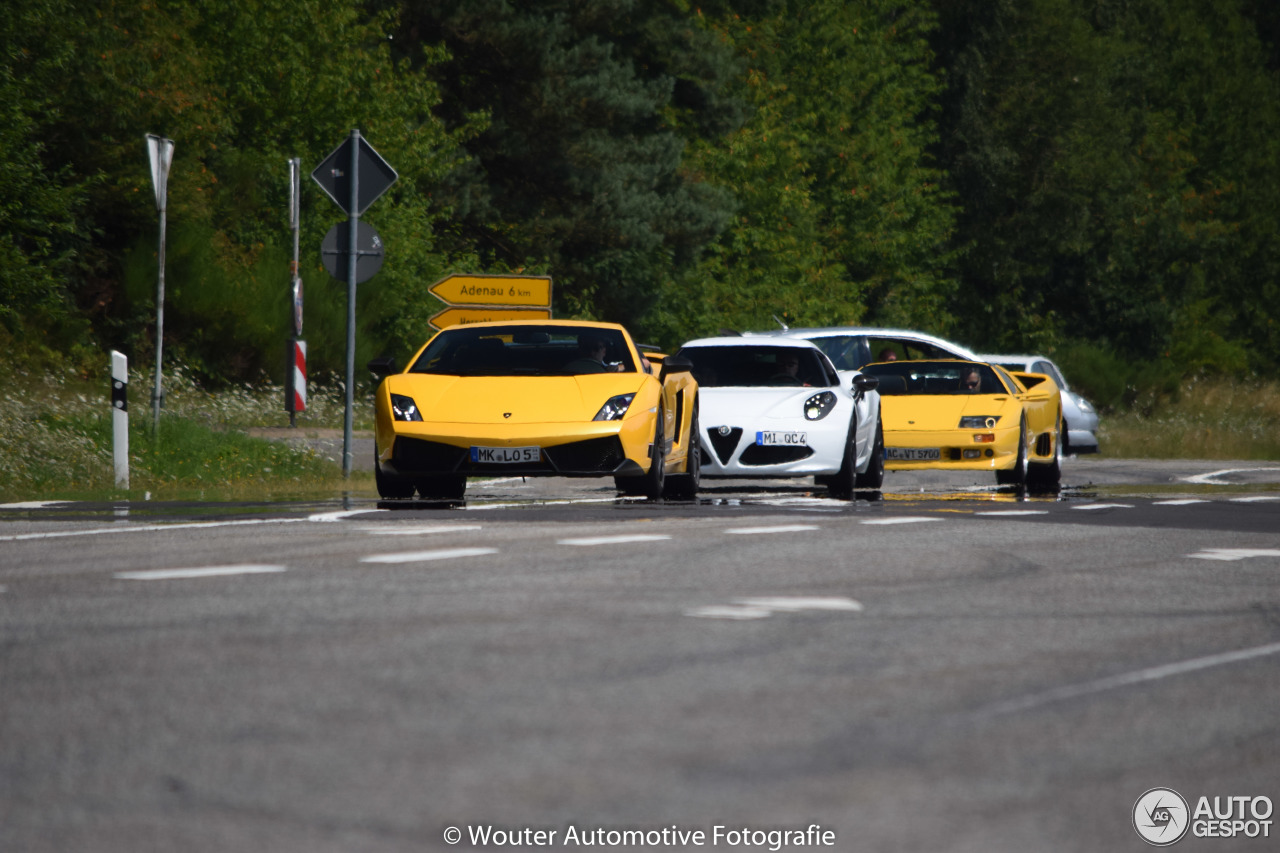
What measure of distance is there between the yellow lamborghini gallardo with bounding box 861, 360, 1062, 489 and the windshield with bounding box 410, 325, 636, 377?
4.51 m

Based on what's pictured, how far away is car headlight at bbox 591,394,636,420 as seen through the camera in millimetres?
14500

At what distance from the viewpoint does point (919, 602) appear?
27.4 ft

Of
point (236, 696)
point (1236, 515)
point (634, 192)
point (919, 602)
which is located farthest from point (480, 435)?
point (634, 192)

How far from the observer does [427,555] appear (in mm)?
10055

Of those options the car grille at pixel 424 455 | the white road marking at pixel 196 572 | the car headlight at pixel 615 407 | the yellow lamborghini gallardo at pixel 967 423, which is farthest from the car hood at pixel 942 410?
the white road marking at pixel 196 572

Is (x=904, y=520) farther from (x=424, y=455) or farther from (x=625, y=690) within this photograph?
(x=625, y=690)

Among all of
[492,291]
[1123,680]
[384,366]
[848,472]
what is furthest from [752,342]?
[1123,680]

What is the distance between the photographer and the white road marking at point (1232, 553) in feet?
35.2

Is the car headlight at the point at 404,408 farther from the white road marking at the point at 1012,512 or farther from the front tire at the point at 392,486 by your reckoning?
the white road marking at the point at 1012,512

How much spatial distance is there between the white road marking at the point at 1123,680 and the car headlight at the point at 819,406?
31.8 feet

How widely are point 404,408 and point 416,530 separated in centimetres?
311

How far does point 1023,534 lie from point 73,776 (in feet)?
26.3

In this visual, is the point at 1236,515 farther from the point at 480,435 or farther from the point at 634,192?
the point at 634,192

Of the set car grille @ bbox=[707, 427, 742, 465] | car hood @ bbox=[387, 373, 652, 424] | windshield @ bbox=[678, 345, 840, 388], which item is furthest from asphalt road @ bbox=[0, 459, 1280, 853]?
windshield @ bbox=[678, 345, 840, 388]
